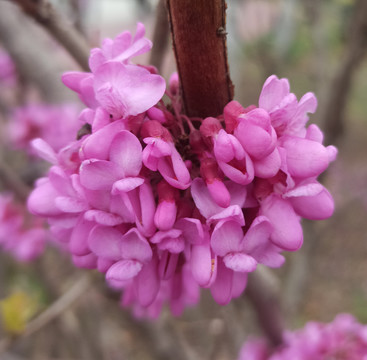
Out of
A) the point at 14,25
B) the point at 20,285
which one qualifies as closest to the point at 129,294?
the point at 14,25

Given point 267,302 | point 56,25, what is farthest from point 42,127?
point 267,302

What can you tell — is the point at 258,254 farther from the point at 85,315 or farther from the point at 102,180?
the point at 85,315

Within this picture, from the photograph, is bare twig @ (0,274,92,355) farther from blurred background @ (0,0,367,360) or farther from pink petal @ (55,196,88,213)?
pink petal @ (55,196,88,213)

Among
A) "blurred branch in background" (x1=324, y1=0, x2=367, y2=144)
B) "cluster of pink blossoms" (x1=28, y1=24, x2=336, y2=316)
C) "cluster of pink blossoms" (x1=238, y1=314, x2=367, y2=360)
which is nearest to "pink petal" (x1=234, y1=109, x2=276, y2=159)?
"cluster of pink blossoms" (x1=28, y1=24, x2=336, y2=316)

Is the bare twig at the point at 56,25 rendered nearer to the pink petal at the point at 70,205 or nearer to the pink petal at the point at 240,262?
the pink petal at the point at 70,205

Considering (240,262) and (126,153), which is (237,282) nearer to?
(240,262)

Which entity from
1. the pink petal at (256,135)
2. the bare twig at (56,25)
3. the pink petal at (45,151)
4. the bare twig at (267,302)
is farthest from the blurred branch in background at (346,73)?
the pink petal at (45,151)
